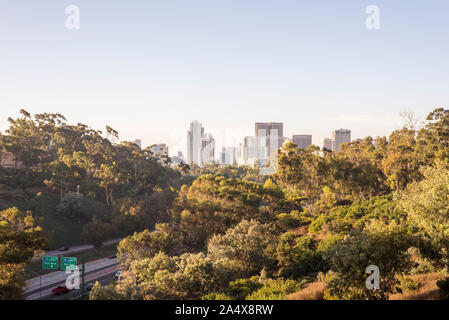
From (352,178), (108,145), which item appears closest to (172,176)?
(108,145)

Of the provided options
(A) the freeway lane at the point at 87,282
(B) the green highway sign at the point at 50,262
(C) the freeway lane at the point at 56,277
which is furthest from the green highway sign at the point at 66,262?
(A) the freeway lane at the point at 87,282

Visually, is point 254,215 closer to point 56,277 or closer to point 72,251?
point 56,277

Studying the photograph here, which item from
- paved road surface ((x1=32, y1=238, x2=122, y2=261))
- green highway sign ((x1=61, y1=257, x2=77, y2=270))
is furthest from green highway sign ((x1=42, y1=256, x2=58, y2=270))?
paved road surface ((x1=32, y1=238, x2=122, y2=261))

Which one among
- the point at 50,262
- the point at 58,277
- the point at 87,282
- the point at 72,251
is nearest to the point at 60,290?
the point at 87,282

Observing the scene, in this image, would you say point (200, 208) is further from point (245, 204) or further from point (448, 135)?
point (448, 135)

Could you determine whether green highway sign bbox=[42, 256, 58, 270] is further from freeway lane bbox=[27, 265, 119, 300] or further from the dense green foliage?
the dense green foliage

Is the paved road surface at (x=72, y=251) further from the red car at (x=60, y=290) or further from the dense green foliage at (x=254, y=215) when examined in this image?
the red car at (x=60, y=290)

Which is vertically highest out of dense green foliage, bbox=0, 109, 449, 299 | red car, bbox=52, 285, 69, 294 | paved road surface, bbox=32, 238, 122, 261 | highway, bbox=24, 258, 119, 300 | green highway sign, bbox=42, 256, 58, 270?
dense green foliage, bbox=0, 109, 449, 299
